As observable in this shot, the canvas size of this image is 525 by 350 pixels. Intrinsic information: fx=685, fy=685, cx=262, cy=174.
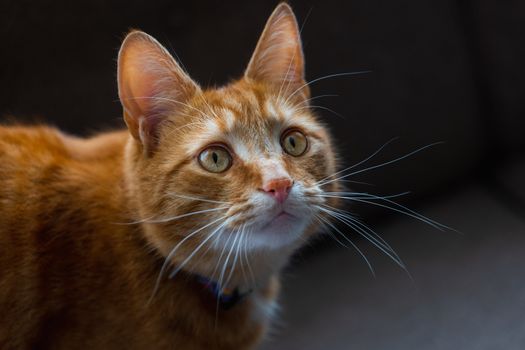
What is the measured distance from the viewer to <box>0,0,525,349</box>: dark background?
5.49 ft

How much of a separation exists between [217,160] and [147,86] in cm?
19

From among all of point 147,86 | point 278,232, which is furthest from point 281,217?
point 147,86

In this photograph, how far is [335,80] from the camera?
6.35 ft

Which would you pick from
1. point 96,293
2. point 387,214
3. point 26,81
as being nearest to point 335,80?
point 387,214

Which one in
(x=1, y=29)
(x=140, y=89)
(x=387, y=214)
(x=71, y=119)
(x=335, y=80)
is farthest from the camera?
(x=387, y=214)

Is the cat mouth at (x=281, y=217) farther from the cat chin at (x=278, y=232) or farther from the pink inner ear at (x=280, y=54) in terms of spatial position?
the pink inner ear at (x=280, y=54)

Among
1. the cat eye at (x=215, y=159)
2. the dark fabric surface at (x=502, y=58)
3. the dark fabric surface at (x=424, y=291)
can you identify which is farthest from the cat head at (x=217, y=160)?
the dark fabric surface at (x=502, y=58)

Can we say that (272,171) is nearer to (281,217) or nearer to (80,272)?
(281,217)

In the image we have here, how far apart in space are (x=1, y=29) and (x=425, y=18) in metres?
1.16

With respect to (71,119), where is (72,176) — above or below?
below

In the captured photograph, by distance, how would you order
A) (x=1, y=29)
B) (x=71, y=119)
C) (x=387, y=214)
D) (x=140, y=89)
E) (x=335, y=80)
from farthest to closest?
(x=387, y=214)
(x=335, y=80)
(x=71, y=119)
(x=1, y=29)
(x=140, y=89)

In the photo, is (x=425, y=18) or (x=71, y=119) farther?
(x=425, y=18)

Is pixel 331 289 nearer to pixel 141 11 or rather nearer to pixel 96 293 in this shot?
pixel 96 293

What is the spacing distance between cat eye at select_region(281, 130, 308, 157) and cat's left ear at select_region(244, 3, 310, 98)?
0.34 ft
